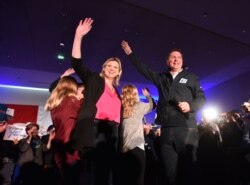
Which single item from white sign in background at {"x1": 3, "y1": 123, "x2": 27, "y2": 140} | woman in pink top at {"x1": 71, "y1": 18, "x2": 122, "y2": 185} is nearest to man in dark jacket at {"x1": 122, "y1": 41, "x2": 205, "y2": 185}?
woman in pink top at {"x1": 71, "y1": 18, "x2": 122, "y2": 185}

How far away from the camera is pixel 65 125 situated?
5.54ft

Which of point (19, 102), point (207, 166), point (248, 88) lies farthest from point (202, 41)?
point (19, 102)

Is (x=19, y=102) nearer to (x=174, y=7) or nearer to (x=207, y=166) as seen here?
(x=174, y=7)

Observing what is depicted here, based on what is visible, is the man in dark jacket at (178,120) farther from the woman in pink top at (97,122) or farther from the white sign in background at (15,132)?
the white sign in background at (15,132)

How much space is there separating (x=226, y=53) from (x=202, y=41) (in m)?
0.97

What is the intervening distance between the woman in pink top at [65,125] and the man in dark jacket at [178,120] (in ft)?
2.17

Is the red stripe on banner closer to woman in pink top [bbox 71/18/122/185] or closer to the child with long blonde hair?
the child with long blonde hair

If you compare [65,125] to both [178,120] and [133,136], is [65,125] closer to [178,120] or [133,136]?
[178,120]

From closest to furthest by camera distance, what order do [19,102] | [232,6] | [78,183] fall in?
[78,183] → [232,6] → [19,102]

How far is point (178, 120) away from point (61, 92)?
920 mm

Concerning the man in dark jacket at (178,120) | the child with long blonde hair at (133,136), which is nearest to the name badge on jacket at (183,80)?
the man in dark jacket at (178,120)

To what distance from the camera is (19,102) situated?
8.43 m

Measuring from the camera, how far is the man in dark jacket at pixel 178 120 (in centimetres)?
175

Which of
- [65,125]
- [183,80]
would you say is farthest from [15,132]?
[183,80]
